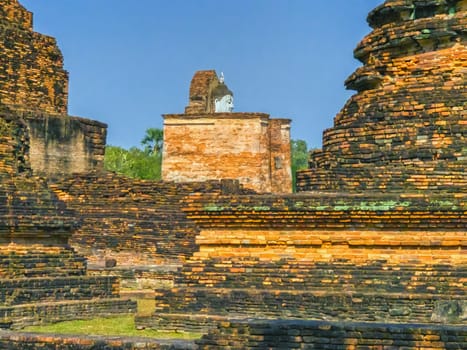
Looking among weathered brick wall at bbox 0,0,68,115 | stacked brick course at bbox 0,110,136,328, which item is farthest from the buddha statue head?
stacked brick course at bbox 0,110,136,328

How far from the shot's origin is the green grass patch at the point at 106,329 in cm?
1304

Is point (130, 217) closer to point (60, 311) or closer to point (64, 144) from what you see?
point (64, 144)

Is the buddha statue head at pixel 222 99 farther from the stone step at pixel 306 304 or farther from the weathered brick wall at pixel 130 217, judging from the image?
the stone step at pixel 306 304

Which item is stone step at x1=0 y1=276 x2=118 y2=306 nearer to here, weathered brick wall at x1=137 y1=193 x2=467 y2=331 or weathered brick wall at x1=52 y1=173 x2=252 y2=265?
weathered brick wall at x1=137 y1=193 x2=467 y2=331

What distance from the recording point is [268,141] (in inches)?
1533

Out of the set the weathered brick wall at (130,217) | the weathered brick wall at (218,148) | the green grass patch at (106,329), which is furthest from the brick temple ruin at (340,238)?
the weathered brick wall at (218,148)

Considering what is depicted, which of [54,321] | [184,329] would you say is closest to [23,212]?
[54,321]

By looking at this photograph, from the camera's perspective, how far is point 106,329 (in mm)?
13852

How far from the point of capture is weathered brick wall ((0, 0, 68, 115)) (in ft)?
96.9

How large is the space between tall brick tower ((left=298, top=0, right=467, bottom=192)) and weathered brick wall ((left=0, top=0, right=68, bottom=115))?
1548 centimetres

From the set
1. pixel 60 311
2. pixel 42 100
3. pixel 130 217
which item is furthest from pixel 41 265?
pixel 42 100

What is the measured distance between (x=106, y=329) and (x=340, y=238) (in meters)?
3.33

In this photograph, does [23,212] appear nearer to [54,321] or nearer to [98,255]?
[54,321]

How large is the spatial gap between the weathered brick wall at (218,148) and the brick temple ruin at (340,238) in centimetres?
1930
